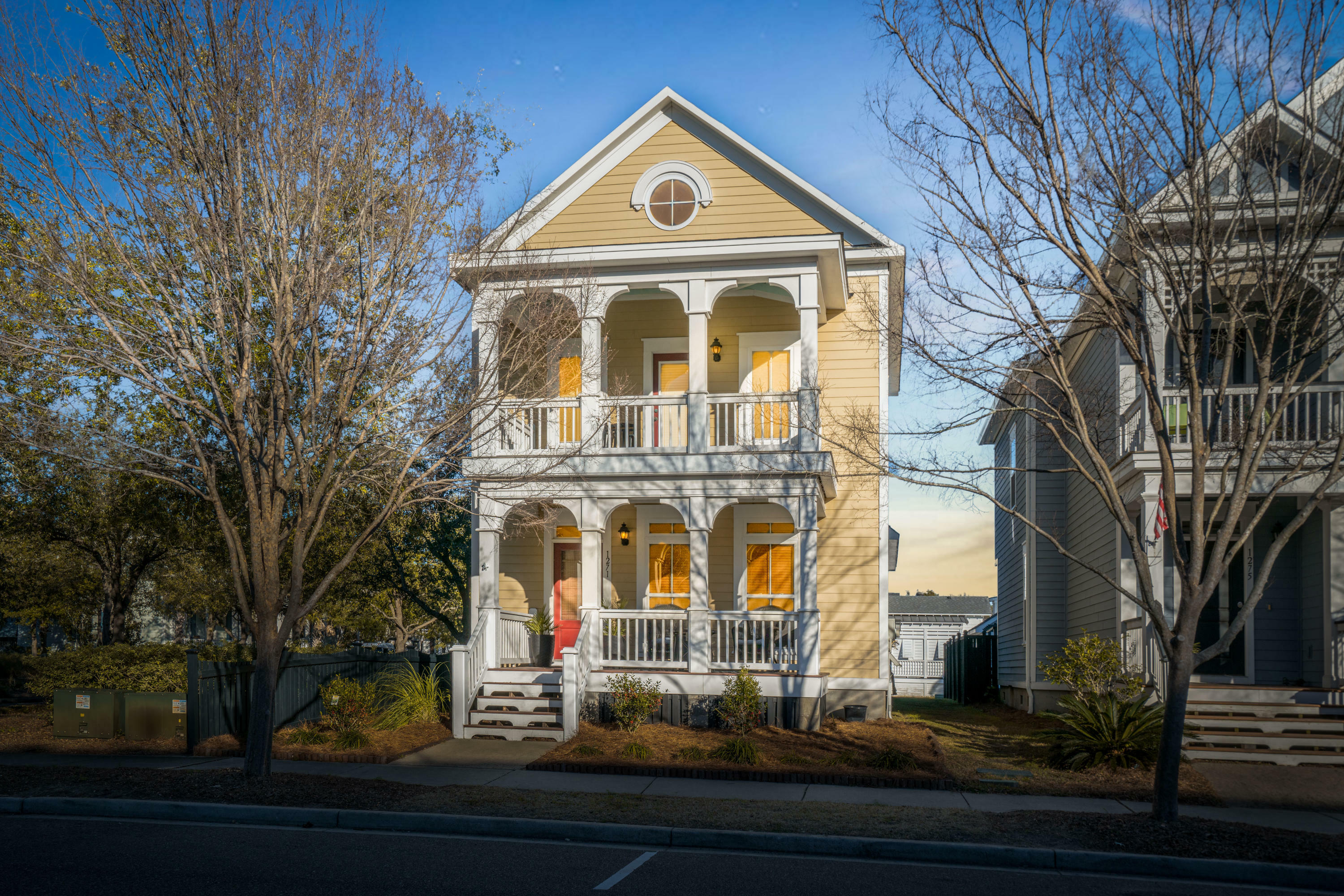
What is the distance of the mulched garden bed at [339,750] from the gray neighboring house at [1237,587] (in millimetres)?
8389

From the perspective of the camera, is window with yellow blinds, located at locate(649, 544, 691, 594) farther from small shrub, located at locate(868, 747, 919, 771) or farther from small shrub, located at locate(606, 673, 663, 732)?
small shrub, located at locate(868, 747, 919, 771)

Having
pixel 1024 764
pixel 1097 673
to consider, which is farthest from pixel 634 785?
pixel 1097 673

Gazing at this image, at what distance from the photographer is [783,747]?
42.1ft

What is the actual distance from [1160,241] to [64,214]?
11.2 metres

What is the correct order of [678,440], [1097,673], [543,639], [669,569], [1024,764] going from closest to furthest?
1. [1024,764]
2. [1097,673]
3. [678,440]
4. [543,639]
5. [669,569]

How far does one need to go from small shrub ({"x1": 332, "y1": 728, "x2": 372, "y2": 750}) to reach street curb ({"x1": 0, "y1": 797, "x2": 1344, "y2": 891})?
336cm

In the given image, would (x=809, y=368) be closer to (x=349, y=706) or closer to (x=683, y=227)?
(x=683, y=227)

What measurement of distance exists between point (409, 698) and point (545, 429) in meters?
4.50

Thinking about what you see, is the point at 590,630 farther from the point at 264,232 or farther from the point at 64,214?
the point at 64,214

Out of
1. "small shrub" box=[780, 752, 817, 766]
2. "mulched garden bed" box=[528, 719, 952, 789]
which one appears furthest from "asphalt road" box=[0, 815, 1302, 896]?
"small shrub" box=[780, 752, 817, 766]

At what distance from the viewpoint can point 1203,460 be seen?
8867mm

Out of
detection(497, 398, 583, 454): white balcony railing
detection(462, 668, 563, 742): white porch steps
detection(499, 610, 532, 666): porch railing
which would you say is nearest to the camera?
detection(462, 668, 563, 742): white porch steps

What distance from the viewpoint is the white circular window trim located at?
16.3 metres

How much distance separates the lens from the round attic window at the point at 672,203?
16.3 metres
